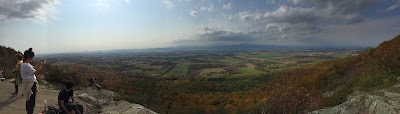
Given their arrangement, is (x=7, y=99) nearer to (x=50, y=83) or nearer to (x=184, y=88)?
(x=50, y=83)

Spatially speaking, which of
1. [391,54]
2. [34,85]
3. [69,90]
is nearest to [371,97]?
[391,54]

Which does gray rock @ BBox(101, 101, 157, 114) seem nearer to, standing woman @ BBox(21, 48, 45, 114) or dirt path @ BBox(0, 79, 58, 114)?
dirt path @ BBox(0, 79, 58, 114)

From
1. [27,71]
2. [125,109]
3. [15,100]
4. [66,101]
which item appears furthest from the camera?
[125,109]

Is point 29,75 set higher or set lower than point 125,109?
A: higher

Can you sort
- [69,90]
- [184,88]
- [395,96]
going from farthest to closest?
[184,88] < [395,96] < [69,90]

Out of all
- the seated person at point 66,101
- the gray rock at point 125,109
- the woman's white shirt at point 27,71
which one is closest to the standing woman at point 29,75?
the woman's white shirt at point 27,71

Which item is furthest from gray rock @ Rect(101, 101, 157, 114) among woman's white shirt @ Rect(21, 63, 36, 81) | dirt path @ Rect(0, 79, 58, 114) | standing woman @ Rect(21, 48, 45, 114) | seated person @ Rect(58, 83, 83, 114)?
woman's white shirt @ Rect(21, 63, 36, 81)

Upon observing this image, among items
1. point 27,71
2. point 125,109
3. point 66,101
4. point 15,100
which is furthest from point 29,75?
point 125,109

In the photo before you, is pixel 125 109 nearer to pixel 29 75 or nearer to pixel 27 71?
pixel 29 75
